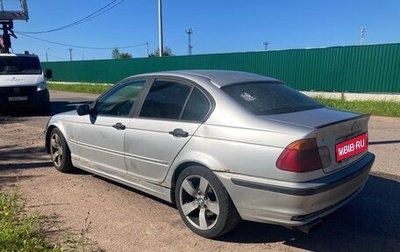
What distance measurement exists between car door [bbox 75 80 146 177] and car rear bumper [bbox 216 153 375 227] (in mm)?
1584

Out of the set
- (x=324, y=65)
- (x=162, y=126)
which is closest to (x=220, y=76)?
(x=162, y=126)

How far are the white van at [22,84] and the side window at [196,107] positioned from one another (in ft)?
33.6

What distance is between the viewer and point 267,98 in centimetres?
382

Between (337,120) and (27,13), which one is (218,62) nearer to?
(27,13)

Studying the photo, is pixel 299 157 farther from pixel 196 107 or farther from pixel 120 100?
pixel 120 100

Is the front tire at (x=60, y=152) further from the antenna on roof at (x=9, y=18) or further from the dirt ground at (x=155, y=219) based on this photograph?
the antenna on roof at (x=9, y=18)

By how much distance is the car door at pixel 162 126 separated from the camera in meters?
3.77

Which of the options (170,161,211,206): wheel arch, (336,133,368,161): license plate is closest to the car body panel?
(170,161,211,206): wheel arch

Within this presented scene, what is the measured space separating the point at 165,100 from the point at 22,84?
9916 mm

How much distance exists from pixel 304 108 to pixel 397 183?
2423 millimetres

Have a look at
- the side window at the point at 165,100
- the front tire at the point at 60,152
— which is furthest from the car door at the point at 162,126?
the front tire at the point at 60,152

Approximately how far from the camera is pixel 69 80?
3578 cm

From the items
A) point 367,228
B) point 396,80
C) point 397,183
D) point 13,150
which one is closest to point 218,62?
point 396,80

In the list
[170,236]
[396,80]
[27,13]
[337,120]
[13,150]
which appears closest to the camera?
[337,120]
